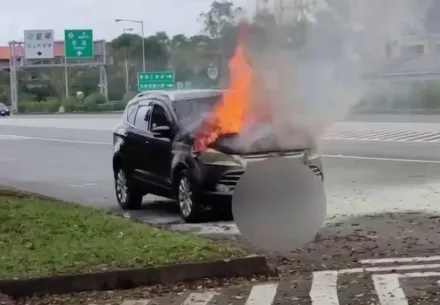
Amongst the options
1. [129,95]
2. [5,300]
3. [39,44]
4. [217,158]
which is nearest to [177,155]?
[217,158]

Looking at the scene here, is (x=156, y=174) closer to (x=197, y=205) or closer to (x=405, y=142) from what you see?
(x=197, y=205)

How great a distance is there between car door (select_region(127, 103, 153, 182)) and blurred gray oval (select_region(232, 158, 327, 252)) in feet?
15.8

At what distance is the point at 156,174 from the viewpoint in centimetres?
1223

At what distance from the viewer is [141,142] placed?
12.7 m

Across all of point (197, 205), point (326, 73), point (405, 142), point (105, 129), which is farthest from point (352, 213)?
point (105, 129)

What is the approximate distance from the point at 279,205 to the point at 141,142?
18.2 feet

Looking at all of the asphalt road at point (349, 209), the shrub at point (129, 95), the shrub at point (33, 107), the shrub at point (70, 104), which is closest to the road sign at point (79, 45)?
the shrub at point (129, 95)

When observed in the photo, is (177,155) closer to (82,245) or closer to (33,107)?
(82,245)

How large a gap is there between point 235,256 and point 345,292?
133cm

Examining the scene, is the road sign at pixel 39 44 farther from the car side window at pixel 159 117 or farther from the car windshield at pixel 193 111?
the car windshield at pixel 193 111

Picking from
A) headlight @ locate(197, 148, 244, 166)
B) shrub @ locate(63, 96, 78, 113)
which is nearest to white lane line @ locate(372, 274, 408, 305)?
headlight @ locate(197, 148, 244, 166)

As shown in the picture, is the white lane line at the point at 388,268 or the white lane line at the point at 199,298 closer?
the white lane line at the point at 199,298

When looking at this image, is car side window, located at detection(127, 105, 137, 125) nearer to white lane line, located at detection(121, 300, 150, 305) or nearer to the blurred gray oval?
the blurred gray oval

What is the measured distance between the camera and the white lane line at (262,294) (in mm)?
6750
